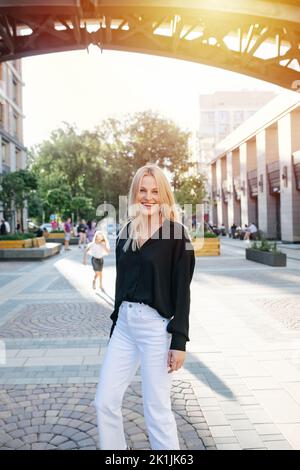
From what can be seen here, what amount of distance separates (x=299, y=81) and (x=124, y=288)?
12.8 metres

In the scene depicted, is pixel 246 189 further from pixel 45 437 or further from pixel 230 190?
pixel 45 437

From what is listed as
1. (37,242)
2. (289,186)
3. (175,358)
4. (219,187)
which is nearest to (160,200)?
(175,358)

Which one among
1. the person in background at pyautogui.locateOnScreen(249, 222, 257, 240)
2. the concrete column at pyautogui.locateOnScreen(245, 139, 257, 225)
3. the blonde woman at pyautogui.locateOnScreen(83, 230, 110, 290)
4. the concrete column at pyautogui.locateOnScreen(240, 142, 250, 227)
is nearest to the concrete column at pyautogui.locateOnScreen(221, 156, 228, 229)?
the concrete column at pyautogui.locateOnScreen(240, 142, 250, 227)

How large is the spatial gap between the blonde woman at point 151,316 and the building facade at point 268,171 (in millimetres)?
24777

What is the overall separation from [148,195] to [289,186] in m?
26.9

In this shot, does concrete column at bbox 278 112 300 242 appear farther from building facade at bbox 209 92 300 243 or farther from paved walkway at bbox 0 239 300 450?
paved walkway at bbox 0 239 300 450

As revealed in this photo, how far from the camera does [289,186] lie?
27.9 metres

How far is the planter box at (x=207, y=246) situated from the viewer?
19.5m

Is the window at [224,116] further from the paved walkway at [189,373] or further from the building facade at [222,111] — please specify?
the paved walkway at [189,373]

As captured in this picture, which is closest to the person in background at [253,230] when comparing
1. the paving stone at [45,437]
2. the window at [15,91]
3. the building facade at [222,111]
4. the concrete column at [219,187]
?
the concrete column at [219,187]

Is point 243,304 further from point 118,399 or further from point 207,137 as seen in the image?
point 207,137

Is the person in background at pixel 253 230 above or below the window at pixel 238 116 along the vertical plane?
below

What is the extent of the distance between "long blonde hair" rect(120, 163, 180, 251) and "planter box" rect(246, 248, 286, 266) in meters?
12.9
